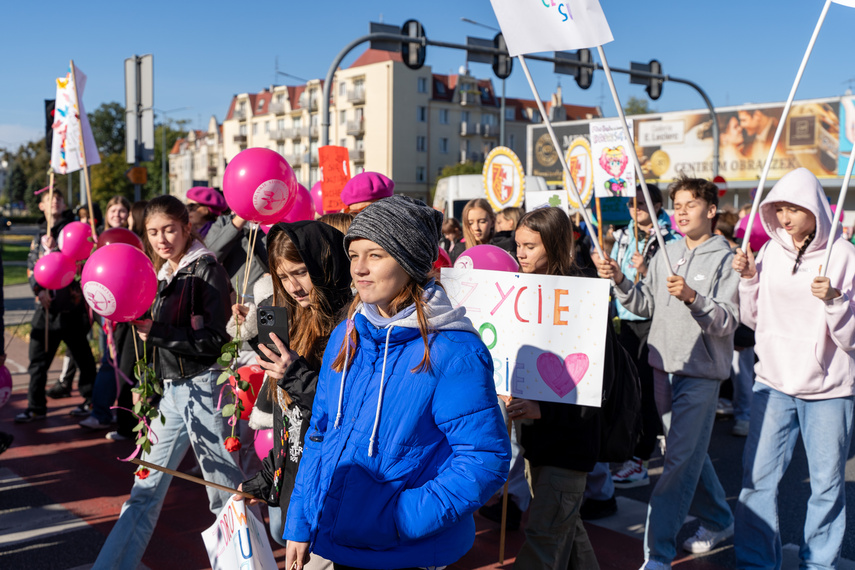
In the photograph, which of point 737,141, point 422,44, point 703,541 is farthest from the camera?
point 737,141

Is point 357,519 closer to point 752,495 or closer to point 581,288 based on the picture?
point 581,288

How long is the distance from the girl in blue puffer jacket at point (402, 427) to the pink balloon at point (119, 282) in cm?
182

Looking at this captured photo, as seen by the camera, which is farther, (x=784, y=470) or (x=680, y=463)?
(x=680, y=463)

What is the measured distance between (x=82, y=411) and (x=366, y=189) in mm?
4190

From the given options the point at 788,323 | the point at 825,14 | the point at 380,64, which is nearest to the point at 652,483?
the point at 788,323

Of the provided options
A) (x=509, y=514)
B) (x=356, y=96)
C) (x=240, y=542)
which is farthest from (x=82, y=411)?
(x=356, y=96)

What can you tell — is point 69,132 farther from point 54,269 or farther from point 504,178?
point 504,178

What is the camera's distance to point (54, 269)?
570 centimetres

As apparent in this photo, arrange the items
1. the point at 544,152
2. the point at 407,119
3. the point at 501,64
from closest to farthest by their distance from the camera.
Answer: the point at 501,64, the point at 544,152, the point at 407,119

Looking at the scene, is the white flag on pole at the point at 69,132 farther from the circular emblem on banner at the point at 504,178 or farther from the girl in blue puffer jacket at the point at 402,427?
the circular emblem on banner at the point at 504,178

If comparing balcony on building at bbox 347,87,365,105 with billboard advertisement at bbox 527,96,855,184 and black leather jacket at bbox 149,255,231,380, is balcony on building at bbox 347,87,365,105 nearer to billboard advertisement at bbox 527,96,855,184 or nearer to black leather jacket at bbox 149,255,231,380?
billboard advertisement at bbox 527,96,855,184

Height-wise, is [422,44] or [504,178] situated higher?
[422,44]

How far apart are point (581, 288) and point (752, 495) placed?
154 cm

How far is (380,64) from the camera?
6300 centimetres
